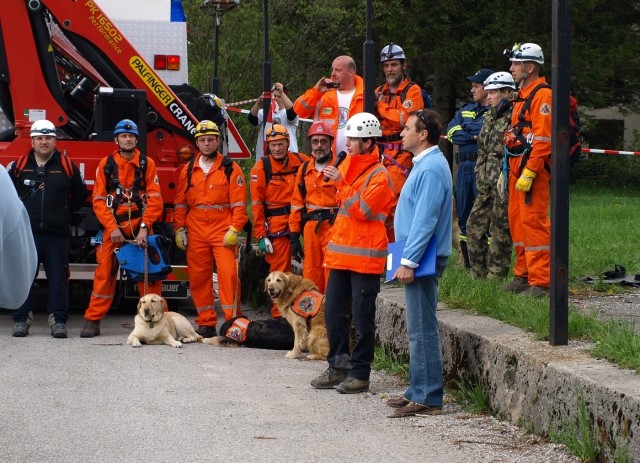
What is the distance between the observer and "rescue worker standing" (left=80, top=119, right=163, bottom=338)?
11.9 m

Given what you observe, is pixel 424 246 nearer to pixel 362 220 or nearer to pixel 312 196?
pixel 362 220

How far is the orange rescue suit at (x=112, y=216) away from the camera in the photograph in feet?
39.1

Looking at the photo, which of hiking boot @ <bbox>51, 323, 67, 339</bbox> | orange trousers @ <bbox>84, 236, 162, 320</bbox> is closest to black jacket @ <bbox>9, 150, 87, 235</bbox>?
orange trousers @ <bbox>84, 236, 162, 320</bbox>

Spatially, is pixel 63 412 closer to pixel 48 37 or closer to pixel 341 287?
pixel 341 287

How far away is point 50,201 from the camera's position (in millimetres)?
11789

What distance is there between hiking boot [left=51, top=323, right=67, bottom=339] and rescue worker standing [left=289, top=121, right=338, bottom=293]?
2.26 meters

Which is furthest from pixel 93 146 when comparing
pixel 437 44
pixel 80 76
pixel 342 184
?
pixel 437 44

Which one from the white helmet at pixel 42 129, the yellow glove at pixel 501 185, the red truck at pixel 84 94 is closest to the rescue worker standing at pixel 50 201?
the white helmet at pixel 42 129

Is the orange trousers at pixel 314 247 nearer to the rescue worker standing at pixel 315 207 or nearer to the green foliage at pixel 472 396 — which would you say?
the rescue worker standing at pixel 315 207

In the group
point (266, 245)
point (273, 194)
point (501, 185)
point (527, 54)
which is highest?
point (527, 54)

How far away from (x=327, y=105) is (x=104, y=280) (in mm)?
2674

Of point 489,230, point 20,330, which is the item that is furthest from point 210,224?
point 489,230

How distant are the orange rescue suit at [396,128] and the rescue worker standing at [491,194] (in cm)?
84

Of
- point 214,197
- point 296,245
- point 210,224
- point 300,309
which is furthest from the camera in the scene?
point 210,224
